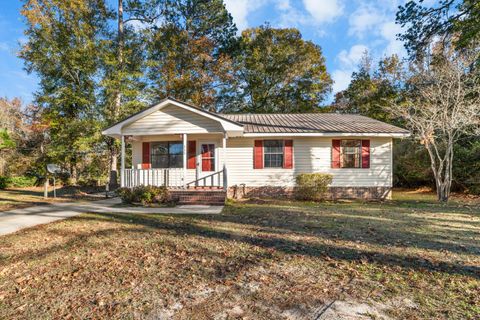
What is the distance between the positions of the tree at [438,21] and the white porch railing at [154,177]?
10.9m

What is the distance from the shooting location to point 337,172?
488 inches

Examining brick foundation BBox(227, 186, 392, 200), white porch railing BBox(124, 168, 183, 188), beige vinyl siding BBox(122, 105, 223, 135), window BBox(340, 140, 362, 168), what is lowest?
brick foundation BBox(227, 186, 392, 200)

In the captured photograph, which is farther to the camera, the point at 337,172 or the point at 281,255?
the point at 337,172

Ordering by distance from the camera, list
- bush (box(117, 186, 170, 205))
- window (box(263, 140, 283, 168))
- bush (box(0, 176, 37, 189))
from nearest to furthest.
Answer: bush (box(117, 186, 170, 205)) < window (box(263, 140, 283, 168)) < bush (box(0, 176, 37, 189))

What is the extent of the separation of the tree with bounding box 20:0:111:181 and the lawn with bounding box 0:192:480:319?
12436mm

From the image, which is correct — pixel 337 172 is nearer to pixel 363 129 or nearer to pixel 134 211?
pixel 363 129

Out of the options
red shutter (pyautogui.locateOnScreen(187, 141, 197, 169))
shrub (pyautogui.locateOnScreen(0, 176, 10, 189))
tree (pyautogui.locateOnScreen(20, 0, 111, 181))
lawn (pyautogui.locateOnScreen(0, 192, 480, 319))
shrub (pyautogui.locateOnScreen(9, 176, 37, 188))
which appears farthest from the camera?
shrub (pyautogui.locateOnScreen(9, 176, 37, 188))

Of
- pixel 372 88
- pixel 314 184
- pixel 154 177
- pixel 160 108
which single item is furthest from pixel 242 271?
pixel 372 88

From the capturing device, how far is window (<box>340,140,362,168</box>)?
1238 centimetres

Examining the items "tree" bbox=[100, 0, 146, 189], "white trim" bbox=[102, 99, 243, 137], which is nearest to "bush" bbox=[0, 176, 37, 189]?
"tree" bbox=[100, 0, 146, 189]

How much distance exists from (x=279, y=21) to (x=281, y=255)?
24519 mm

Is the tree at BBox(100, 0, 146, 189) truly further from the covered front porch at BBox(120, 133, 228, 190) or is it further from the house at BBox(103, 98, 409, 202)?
the house at BBox(103, 98, 409, 202)

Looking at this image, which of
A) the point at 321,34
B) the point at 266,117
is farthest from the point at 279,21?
the point at 266,117

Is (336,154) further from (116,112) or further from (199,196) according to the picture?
(116,112)
